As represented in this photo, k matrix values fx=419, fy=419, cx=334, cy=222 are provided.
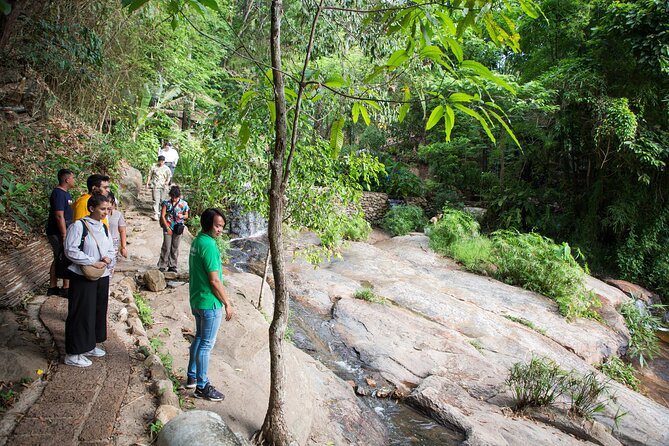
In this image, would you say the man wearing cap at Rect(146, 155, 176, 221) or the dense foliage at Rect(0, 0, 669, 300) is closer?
the dense foliage at Rect(0, 0, 669, 300)

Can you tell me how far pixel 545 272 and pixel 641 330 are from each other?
2.56 meters

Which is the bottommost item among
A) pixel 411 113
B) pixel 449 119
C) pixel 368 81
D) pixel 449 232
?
pixel 449 232

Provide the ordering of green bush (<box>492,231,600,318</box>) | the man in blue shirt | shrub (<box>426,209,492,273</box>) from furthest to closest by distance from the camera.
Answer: shrub (<box>426,209,492,273</box>) → green bush (<box>492,231,600,318</box>) → the man in blue shirt

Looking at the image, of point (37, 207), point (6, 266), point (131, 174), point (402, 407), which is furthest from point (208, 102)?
point (402, 407)

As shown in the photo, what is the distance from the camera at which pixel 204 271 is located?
3465 mm

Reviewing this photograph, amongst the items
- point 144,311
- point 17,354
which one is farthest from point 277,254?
point 144,311

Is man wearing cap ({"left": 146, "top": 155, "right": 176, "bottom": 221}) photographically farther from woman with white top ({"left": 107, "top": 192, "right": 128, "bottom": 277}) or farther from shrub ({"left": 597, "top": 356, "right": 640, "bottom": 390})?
shrub ({"left": 597, "top": 356, "right": 640, "bottom": 390})

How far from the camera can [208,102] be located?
15.6 metres

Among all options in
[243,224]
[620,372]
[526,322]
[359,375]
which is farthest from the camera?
[243,224]

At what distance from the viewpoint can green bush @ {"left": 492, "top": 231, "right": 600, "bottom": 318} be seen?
9.09 meters

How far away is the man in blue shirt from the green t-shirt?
216 centimetres

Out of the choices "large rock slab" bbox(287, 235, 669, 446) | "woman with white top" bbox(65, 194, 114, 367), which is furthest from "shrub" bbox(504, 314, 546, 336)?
"woman with white top" bbox(65, 194, 114, 367)

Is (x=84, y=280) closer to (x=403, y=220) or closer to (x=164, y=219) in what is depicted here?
(x=164, y=219)

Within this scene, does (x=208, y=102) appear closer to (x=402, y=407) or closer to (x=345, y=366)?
(x=345, y=366)
